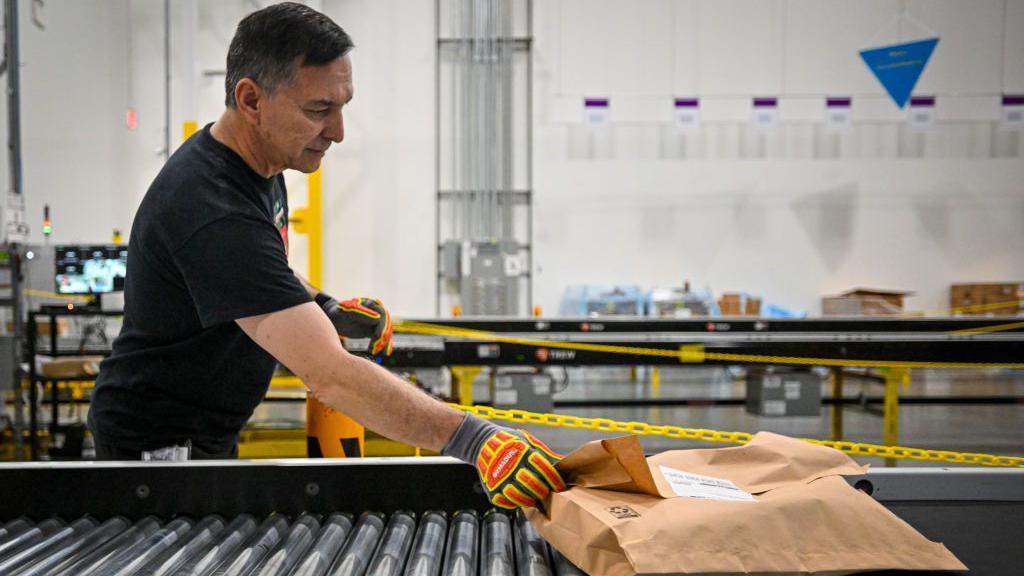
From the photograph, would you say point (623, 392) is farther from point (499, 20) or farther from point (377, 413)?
point (377, 413)

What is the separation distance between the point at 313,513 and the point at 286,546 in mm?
197

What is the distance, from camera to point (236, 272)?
1211 millimetres

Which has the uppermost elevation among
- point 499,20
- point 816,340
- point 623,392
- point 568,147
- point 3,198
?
point 499,20

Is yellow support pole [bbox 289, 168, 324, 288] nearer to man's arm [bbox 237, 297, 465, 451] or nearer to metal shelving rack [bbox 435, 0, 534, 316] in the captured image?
metal shelving rack [bbox 435, 0, 534, 316]

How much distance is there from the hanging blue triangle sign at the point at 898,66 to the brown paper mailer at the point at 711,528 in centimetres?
746

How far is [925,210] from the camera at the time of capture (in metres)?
8.90

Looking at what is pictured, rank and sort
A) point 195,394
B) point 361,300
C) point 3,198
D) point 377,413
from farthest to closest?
point 3,198 → point 361,300 → point 195,394 → point 377,413

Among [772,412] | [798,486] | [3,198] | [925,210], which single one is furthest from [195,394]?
[925,210]

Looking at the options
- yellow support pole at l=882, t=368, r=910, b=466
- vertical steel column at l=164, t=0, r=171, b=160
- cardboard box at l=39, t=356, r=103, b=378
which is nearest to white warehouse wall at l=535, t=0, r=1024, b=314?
yellow support pole at l=882, t=368, r=910, b=466

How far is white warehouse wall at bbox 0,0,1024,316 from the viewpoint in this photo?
8656 millimetres

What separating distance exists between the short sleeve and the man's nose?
0.34m

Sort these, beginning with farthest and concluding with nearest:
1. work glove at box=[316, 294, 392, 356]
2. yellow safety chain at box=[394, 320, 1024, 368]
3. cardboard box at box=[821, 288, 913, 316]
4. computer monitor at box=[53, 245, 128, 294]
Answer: cardboard box at box=[821, 288, 913, 316]
computer monitor at box=[53, 245, 128, 294]
yellow safety chain at box=[394, 320, 1024, 368]
work glove at box=[316, 294, 392, 356]

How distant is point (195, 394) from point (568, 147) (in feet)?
24.8

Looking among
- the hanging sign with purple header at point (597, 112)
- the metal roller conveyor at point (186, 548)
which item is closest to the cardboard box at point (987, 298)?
the hanging sign with purple header at point (597, 112)
